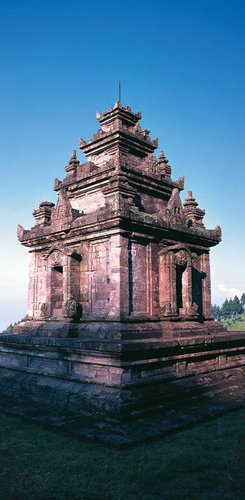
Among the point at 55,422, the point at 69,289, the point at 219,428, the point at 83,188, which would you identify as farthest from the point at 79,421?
the point at 83,188

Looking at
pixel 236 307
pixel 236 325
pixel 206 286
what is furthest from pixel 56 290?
pixel 236 307

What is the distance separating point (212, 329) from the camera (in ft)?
42.3

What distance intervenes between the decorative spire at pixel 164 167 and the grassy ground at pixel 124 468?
934 centimetres

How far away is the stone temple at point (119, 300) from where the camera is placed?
8984 millimetres

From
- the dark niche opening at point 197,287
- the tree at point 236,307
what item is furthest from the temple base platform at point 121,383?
the tree at point 236,307

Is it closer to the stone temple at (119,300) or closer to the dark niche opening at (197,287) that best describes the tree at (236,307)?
the stone temple at (119,300)

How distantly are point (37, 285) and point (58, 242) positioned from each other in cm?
203

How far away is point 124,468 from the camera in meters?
5.79

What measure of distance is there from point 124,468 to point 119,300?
15.3 ft

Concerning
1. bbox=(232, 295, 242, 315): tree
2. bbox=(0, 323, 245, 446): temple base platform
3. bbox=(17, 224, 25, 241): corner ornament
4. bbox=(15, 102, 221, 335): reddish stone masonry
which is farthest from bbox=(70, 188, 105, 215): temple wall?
bbox=(232, 295, 242, 315): tree

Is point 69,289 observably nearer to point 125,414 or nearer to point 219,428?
point 125,414

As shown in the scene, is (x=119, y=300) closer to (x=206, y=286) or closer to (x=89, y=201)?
(x=89, y=201)

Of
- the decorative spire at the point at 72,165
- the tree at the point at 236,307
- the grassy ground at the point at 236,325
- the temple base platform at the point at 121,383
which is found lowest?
the grassy ground at the point at 236,325

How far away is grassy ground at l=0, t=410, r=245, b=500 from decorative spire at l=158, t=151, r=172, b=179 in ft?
30.6
